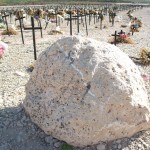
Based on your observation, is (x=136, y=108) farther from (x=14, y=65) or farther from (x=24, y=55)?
(x=24, y=55)

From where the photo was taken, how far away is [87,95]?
26.3ft

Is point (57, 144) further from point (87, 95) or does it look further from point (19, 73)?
point (19, 73)

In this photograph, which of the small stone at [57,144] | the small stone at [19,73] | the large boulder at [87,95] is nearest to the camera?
the large boulder at [87,95]

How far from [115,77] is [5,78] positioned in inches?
234

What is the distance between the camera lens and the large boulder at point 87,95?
7.97m

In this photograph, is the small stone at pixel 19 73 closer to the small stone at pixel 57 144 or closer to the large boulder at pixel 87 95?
the large boulder at pixel 87 95

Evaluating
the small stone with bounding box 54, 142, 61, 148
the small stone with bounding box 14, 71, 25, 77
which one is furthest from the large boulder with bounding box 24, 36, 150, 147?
the small stone with bounding box 14, 71, 25, 77

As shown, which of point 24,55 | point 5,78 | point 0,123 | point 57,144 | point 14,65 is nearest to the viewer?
point 57,144

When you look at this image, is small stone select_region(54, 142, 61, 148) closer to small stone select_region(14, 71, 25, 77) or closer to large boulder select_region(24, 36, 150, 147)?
large boulder select_region(24, 36, 150, 147)

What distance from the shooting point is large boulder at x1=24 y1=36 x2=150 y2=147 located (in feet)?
26.2

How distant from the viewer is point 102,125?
7957 mm

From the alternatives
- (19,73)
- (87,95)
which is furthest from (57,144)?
(19,73)

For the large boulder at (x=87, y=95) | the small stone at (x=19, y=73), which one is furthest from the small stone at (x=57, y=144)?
the small stone at (x=19, y=73)

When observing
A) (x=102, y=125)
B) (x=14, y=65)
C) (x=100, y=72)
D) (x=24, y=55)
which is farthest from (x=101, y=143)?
(x=24, y=55)
